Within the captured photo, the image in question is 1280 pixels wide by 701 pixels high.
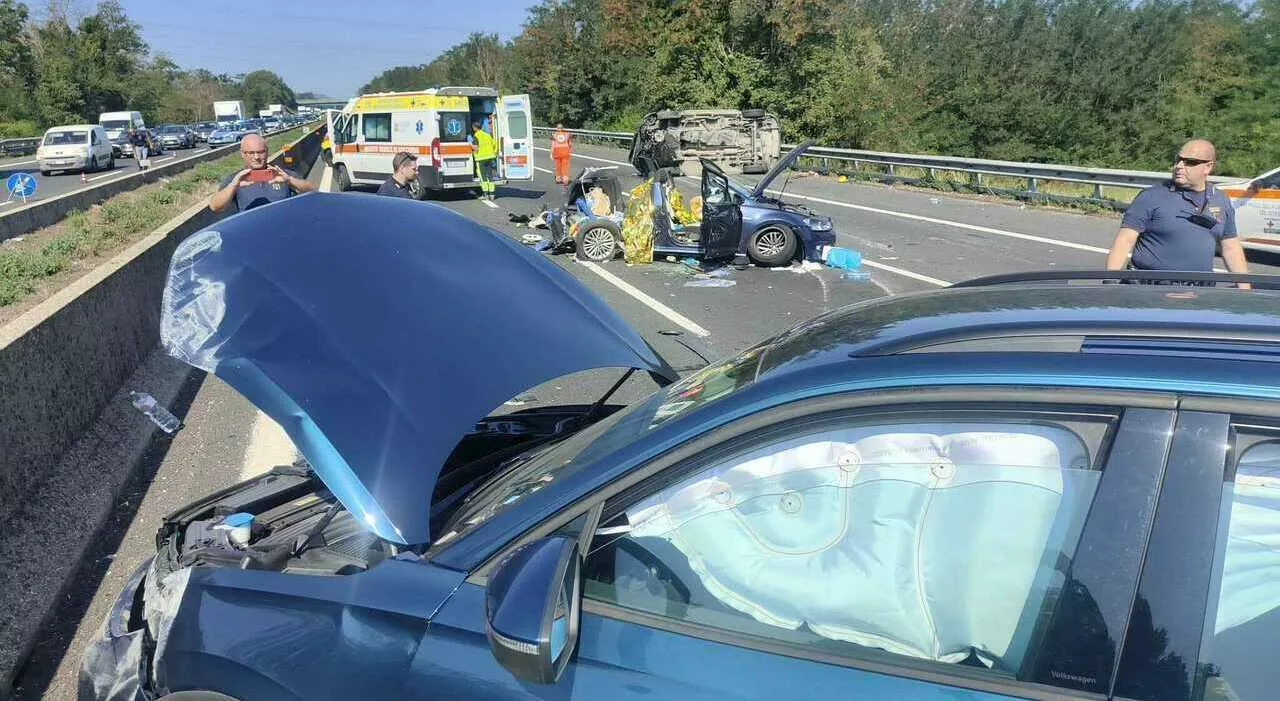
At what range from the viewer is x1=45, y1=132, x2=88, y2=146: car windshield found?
3334cm

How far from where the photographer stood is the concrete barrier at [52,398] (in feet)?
12.1

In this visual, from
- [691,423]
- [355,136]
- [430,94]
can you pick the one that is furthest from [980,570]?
[355,136]

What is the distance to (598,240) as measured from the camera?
12.5 metres

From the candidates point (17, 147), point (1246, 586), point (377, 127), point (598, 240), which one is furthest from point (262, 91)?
point (1246, 586)

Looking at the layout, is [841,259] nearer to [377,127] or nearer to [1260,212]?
[1260,212]

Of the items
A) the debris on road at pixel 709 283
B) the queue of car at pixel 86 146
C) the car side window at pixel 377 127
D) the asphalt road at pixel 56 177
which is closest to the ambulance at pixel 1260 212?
the debris on road at pixel 709 283

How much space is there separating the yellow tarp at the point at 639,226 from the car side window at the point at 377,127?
11442 millimetres

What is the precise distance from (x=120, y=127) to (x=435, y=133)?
1405 inches

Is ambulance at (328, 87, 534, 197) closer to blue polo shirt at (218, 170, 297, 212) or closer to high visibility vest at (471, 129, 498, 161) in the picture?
A: high visibility vest at (471, 129, 498, 161)

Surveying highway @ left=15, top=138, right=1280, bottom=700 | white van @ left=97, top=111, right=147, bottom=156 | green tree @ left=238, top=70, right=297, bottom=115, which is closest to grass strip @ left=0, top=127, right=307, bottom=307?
highway @ left=15, top=138, right=1280, bottom=700

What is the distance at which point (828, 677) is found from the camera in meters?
1.50

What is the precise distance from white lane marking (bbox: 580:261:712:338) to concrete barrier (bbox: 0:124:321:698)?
15.8 ft

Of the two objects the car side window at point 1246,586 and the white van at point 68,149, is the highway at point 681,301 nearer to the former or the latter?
the car side window at point 1246,586

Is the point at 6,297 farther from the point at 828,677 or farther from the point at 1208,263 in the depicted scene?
the point at 1208,263
